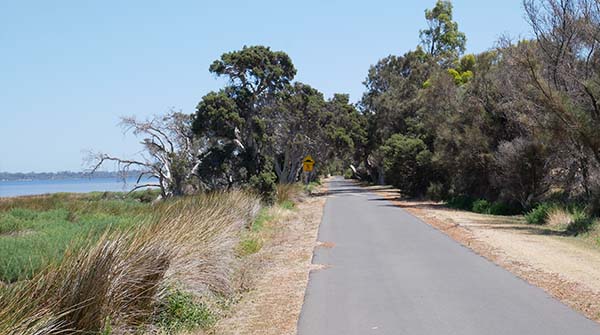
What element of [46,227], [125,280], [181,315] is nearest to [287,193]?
[46,227]

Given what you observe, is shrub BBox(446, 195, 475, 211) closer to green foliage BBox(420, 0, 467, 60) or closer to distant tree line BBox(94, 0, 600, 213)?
distant tree line BBox(94, 0, 600, 213)

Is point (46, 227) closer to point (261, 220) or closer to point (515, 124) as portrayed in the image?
point (261, 220)

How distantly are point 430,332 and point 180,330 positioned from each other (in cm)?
329

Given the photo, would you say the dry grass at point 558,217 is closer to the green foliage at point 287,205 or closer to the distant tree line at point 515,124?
the distant tree line at point 515,124

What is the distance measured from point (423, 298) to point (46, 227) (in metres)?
11.8

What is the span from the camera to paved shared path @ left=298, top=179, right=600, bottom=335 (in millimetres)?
8570

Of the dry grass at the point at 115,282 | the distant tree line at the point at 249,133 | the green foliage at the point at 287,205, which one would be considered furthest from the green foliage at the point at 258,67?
the dry grass at the point at 115,282

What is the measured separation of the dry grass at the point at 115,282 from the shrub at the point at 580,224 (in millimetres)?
14414

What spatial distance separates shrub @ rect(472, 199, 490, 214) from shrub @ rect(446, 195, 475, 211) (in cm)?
123

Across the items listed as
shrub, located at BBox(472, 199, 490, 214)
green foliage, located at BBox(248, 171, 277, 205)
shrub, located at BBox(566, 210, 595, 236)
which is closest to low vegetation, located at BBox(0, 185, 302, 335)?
shrub, located at BBox(566, 210, 595, 236)

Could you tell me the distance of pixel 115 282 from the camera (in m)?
7.51

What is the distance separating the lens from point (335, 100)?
60.8 metres

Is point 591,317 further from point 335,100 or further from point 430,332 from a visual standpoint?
point 335,100

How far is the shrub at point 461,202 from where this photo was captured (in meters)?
37.8
